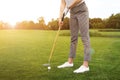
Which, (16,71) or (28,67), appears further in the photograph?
(28,67)

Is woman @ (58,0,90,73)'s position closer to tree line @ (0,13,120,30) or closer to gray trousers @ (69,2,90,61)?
gray trousers @ (69,2,90,61)

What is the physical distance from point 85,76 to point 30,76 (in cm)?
90

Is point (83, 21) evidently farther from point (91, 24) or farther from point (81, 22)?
point (91, 24)

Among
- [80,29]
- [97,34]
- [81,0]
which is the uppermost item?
[81,0]

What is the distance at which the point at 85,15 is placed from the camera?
6078mm

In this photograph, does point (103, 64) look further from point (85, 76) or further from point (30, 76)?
point (30, 76)

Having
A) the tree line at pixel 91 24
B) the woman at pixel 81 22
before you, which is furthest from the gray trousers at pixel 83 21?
the tree line at pixel 91 24

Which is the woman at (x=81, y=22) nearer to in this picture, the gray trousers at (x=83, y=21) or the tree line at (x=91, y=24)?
the gray trousers at (x=83, y=21)

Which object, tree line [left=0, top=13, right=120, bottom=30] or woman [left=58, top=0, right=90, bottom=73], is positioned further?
tree line [left=0, top=13, right=120, bottom=30]

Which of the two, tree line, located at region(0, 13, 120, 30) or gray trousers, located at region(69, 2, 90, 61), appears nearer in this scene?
gray trousers, located at region(69, 2, 90, 61)

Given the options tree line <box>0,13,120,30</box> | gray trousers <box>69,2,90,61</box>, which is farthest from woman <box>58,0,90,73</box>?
tree line <box>0,13,120,30</box>

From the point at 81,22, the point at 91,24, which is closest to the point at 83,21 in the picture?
the point at 81,22

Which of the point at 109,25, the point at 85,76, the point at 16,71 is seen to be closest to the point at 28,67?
the point at 16,71

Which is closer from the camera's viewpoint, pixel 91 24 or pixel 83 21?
pixel 83 21
